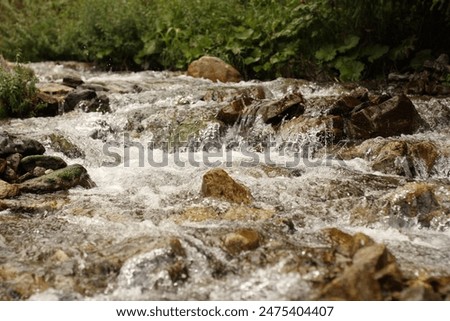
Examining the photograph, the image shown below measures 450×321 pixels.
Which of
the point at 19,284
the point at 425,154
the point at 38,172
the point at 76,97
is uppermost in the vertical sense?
the point at 76,97

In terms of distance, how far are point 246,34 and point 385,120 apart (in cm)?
446

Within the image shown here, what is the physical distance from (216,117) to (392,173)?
2.52m

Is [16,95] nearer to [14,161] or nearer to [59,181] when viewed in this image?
[14,161]

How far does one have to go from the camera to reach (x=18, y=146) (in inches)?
214

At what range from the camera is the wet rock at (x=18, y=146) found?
531 cm

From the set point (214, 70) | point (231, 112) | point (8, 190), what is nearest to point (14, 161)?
point (8, 190)

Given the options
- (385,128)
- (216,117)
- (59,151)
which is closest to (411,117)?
(385,128)

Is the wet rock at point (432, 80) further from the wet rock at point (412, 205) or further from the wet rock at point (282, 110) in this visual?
the wet rock at point (412, 205)

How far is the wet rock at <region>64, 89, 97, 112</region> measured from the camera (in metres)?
7.61

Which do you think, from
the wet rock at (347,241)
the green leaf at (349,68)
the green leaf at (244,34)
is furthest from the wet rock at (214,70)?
the wet rock at (347,241)

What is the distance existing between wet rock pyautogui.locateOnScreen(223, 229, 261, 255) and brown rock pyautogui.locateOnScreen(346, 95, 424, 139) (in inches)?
118

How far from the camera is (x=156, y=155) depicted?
244 inches
